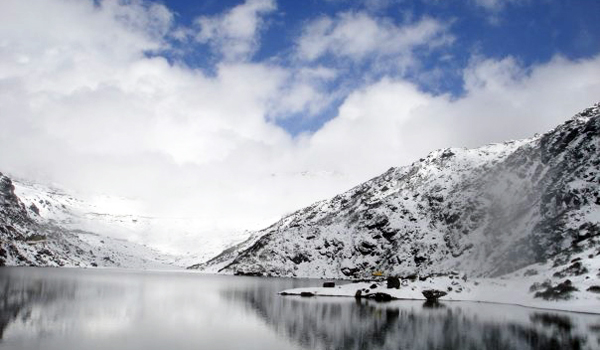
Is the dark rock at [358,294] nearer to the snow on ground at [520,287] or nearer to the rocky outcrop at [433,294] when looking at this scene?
the snow on ground at [520,287]

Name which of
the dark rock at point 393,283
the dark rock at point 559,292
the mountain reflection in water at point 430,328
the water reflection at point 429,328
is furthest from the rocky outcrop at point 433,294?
the water reflection at point 429,328

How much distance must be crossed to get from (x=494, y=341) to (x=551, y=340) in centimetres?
623

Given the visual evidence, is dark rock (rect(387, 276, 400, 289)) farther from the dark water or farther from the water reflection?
the dark water

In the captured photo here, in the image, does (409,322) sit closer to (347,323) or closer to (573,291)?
(347,323)

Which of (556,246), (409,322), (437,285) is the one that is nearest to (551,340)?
(409,322)

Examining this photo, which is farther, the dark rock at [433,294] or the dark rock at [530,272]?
the dark rock at [433,294]

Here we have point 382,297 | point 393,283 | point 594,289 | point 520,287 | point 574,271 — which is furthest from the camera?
point 393,283

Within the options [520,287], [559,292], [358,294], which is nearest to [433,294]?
[358,294]

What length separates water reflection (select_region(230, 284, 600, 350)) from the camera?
1992 inches

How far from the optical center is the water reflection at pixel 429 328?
166ft

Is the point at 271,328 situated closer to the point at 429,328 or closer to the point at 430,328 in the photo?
the point at 429,328

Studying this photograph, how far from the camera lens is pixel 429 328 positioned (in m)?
63.3

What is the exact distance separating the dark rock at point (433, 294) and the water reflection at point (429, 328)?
3026cm

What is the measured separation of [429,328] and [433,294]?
5846 centimetres
